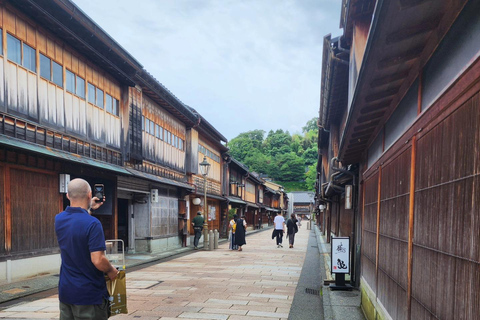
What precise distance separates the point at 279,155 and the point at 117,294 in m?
100

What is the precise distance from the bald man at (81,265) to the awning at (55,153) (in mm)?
6176

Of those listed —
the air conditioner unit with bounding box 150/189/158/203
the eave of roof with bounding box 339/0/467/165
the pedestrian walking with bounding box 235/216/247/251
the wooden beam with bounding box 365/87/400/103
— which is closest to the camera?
the eave of roof with bounding box 339/0/467/165

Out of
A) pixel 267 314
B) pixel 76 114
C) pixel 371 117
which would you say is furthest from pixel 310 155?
pixel 371 117

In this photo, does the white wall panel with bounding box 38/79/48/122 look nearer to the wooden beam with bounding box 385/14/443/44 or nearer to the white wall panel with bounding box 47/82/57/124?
the white wall panel with bounding box 47/82/57/124

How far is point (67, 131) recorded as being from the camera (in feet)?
39.9

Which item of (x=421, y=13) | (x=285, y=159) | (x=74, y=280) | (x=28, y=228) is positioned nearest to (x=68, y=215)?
(x=74, y=280)

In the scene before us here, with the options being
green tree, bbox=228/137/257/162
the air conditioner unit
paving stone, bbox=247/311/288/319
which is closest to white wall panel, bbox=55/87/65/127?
the air conditioner unit

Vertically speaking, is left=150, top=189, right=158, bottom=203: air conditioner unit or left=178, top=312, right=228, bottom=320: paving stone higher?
left=150, top=189, right=158, bottom=203: air conditioner unit

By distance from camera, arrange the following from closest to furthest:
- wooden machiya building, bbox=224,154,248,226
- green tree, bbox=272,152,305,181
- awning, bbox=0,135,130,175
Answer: awning, bbox=0,135,130,175, wooden machiya building, bbox=224,154,248,226, green tree, bbox=272,152,305,181

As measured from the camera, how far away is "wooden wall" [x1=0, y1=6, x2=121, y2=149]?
9.83m

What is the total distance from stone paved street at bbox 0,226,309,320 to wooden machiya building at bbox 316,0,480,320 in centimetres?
302

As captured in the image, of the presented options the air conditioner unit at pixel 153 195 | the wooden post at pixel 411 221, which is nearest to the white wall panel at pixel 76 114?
A: the air conditioner unit at pixel 153 195

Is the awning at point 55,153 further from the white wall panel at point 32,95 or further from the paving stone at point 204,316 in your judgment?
the paving stone at point 204,316

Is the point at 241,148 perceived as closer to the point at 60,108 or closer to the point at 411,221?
the point at 60,108
